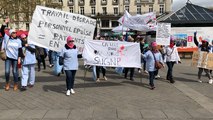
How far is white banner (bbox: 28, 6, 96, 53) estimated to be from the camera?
9547mm

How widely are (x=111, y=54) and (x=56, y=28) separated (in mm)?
1937

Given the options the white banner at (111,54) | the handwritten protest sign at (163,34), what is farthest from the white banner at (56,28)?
the handwritten protest sign at (163,34)

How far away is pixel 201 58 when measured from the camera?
12.3m

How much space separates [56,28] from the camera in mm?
9828

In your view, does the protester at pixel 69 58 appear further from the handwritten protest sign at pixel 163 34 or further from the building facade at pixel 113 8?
the building facade at pixel 113 8

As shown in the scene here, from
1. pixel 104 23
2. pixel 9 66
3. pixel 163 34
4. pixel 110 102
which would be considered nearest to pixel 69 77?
pixel 110 102

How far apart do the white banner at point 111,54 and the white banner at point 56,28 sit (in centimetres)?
34

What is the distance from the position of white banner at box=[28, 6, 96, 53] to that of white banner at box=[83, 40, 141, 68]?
34cm

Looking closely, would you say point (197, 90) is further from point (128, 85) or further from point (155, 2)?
point (155, 2)

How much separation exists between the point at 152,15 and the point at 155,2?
74107 millimetres

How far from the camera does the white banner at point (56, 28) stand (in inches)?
376

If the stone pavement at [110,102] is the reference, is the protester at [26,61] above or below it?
above

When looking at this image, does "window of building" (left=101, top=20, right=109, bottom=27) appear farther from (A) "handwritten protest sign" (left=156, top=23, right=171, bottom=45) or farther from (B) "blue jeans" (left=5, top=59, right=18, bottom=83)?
(B) "blue jeans" (left=5, top=59, right=18, bottom=83)

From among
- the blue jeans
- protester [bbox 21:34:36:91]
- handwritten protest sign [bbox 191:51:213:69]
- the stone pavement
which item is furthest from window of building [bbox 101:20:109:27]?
the blue jeans
